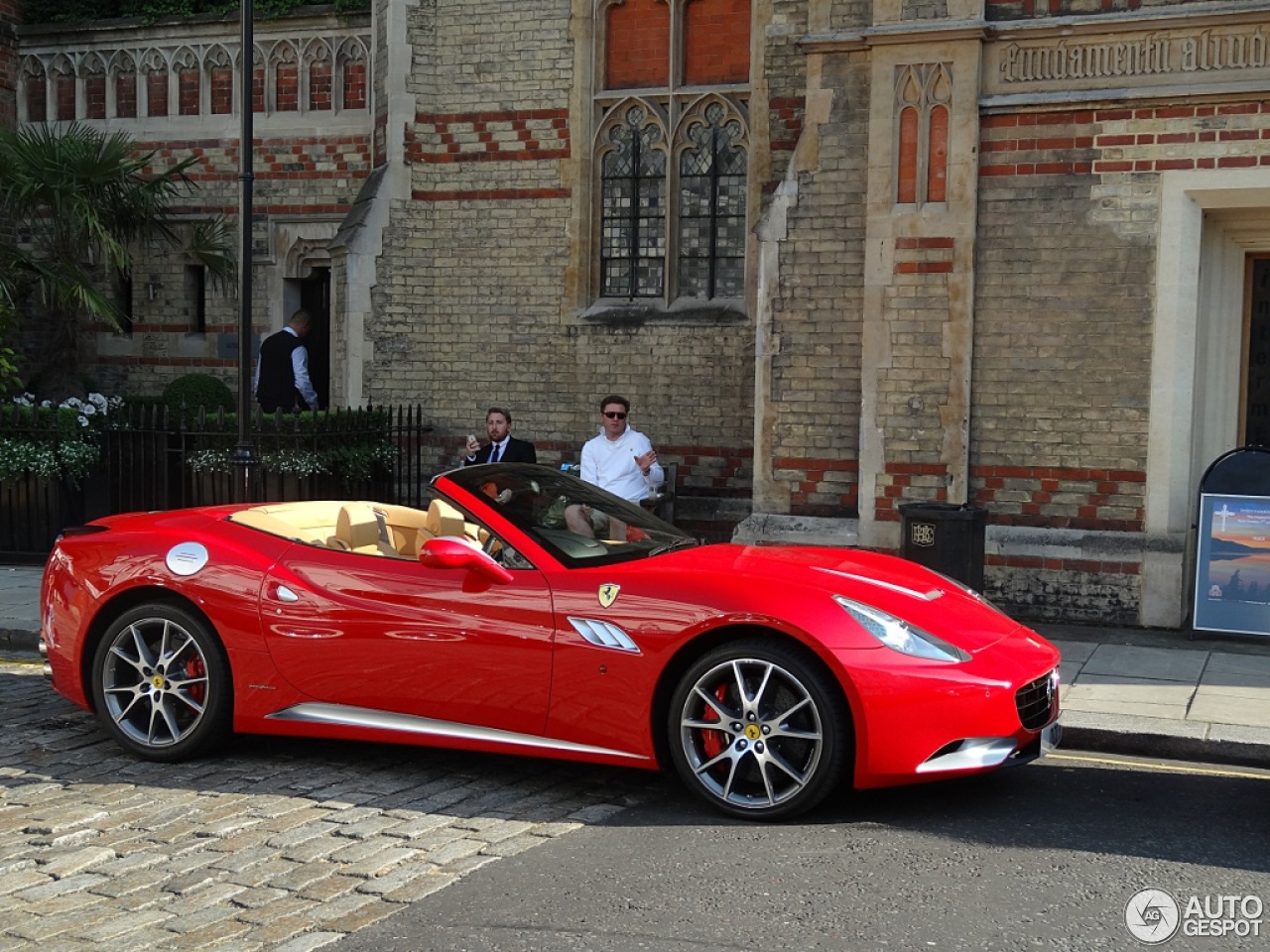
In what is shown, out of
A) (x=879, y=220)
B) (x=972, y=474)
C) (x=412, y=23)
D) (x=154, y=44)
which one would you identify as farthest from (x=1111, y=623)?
(x=154, y=44)

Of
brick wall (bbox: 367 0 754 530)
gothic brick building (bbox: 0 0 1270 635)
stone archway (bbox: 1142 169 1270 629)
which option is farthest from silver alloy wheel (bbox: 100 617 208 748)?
brick wall (bbox: 367 0 754 530)

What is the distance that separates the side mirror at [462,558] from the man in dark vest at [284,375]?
829cm

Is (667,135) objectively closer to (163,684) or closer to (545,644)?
(163,684)

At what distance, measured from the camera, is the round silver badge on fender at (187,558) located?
633 centimetres

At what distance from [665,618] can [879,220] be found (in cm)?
567

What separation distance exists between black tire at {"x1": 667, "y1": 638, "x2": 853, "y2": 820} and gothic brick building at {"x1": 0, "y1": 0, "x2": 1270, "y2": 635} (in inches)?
203

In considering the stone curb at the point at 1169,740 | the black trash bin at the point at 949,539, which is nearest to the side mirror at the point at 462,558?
the stone curb at the point at 1169,740

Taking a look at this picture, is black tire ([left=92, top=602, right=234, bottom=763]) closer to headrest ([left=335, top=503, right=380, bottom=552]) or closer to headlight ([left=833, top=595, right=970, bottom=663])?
headrest ([left=335, top=503, right=380, bottom=552])

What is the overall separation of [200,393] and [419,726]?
1013 centimetres

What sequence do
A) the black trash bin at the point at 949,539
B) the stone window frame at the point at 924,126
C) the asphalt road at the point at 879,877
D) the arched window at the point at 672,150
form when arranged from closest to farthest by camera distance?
the asphalt road at the point at 879,877, the black trash bin at the point at 949,539, the stone window frame at the point at 924,126, the arched window at the point at 672,150

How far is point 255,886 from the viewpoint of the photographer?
4.67m

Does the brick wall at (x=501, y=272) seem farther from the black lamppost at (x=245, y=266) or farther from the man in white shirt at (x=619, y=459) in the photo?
the black lamppost at (x=245, y=266)

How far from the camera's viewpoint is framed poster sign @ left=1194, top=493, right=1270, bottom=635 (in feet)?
30.8

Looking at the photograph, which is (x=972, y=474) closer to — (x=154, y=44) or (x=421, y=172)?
(x=421, y=172)
